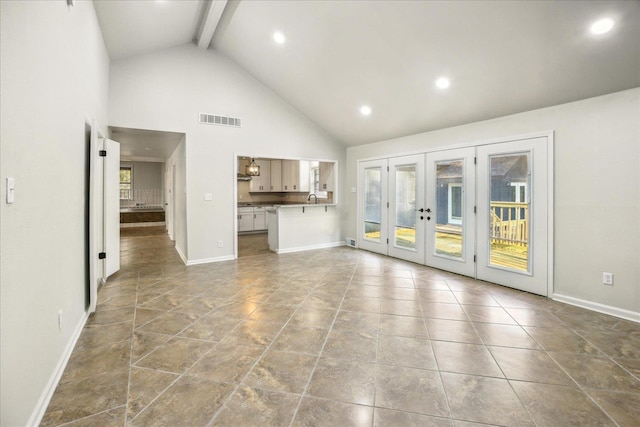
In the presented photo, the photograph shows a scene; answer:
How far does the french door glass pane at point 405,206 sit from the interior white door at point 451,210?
1.16ft

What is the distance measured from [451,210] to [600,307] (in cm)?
211

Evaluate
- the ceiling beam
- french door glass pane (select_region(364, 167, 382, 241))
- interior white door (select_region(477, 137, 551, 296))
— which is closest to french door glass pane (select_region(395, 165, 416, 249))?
french door glass pane (select_region(364, 167, 382, 241))

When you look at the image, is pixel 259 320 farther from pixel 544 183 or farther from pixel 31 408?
pixel 544 183

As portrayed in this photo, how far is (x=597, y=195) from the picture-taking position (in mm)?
3291

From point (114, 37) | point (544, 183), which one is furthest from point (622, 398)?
point (114, 37)

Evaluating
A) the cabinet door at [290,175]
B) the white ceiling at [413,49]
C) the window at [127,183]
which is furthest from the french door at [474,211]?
the window at [127,183]

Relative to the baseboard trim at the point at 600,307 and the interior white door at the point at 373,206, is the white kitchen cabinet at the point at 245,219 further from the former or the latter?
the baseboard trim at the point at 600,307

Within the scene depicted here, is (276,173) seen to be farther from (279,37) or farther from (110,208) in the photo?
(110,208)

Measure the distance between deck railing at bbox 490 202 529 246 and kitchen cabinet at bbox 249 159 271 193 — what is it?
23.4 feet

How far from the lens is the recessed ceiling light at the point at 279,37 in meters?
4.49

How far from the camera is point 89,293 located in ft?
10.5

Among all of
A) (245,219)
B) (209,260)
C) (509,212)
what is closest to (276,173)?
(245,219)

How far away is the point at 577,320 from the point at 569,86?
2.43 metres

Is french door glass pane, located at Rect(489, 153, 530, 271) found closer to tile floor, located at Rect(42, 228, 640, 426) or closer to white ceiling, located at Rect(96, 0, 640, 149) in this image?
tile floor, located at Rect(42, 228, 640, 426)
